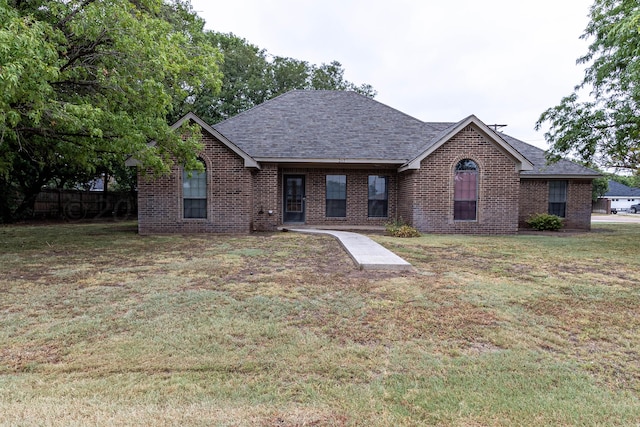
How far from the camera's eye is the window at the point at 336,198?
1511cm

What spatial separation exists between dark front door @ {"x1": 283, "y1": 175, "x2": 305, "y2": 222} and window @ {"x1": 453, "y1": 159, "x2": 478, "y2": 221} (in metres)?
6.16

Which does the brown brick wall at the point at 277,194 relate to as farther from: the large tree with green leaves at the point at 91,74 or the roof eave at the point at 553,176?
the roof eave at the point at 553,176

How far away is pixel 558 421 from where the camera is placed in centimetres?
222

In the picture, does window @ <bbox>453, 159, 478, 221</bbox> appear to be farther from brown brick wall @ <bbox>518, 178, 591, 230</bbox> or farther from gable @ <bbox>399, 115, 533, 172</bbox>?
brown brick wall @ <bbox>518, 178, 591, 230</bbox>

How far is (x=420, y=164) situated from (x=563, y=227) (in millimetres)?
8368

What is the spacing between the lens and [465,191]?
1330 centimetres

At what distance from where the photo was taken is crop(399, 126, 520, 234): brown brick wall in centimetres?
1300

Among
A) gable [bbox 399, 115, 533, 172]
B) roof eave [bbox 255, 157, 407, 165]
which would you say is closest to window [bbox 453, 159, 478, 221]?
gable [bbox 399, 115, 533, 172]

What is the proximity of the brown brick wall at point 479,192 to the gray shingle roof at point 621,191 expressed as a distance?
56.2 meters

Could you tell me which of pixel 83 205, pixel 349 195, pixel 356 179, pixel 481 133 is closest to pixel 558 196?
pixel 481 133

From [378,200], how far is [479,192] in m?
3.98

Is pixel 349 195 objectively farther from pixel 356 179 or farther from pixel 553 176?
pixel 553 176

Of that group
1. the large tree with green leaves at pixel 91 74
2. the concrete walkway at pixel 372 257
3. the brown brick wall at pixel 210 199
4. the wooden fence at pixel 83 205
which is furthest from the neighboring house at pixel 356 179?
the wooden fence at pixel 83 205

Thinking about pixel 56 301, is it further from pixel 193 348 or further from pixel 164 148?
pixel 164 148
